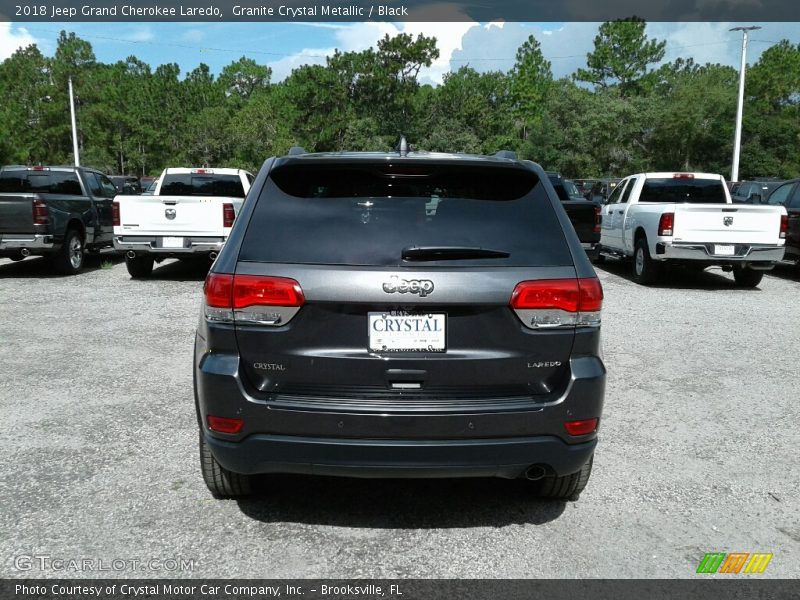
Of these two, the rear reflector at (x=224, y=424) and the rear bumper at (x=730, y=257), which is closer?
the rear reflector at (x=224, y=424)

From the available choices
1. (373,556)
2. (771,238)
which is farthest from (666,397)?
(771,238)

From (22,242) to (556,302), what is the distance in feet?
37.7

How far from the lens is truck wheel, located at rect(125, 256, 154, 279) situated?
1309cm

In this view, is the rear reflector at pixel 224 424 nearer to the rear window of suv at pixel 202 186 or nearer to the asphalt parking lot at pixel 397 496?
the asphalt parking lot at pixel 397 496

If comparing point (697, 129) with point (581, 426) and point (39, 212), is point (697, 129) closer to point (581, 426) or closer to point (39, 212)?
point (39, 212)

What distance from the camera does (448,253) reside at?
10.6 feet

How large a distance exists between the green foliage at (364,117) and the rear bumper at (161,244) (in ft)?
133

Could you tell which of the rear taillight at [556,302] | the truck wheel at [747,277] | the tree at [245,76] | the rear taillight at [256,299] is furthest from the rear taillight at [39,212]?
the tree at [245,76]

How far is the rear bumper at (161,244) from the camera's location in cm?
1226

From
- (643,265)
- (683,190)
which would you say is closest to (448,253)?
(643,265)

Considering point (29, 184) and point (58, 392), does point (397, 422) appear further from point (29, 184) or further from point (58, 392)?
point (29, 184)

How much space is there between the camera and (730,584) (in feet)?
10.4

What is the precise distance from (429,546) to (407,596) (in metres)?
0.45

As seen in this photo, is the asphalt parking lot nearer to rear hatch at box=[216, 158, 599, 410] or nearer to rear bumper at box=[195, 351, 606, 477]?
rear bumper at box=[195, 351, 606, 477]
